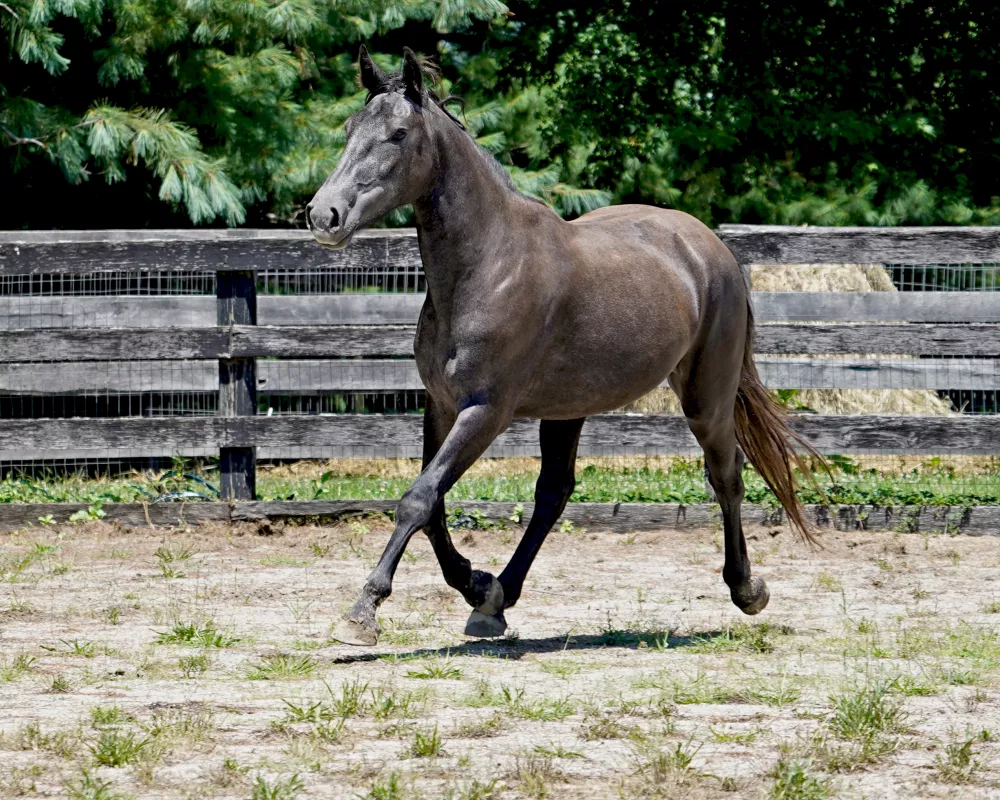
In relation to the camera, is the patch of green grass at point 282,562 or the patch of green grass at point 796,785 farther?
the patch of green grass at point 282,562

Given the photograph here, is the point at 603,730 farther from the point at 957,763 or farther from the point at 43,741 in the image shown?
the point at 43,741

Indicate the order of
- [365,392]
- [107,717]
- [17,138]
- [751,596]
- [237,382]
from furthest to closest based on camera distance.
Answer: [17,138] < [365,392] < [237,382] < [751,596] < [107,717]

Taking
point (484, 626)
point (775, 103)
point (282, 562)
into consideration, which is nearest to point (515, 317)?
point (484, 626)

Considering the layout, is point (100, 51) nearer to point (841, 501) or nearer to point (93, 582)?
point (93, 582)

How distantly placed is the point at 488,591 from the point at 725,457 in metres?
1.34

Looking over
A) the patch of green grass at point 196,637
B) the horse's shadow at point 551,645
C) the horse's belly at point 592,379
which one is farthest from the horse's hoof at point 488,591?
the patch of green grass at point 196,637

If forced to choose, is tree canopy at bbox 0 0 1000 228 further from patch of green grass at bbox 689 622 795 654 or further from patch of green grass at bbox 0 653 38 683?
patch of green grass at bbox 689 622 795 654

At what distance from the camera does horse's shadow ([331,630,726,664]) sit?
5090 mm

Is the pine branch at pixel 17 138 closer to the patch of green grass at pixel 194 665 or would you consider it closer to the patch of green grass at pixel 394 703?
the patch of green grass at pixel 194 665

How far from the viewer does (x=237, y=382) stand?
28.6 ft

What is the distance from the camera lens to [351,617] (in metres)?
5.07

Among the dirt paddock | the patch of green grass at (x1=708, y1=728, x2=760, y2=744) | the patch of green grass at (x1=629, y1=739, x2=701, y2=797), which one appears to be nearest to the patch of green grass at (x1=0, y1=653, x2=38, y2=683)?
the dirt paddock

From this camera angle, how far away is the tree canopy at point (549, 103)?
36.9 ft

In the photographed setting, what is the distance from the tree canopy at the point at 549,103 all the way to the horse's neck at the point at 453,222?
19.1ft
